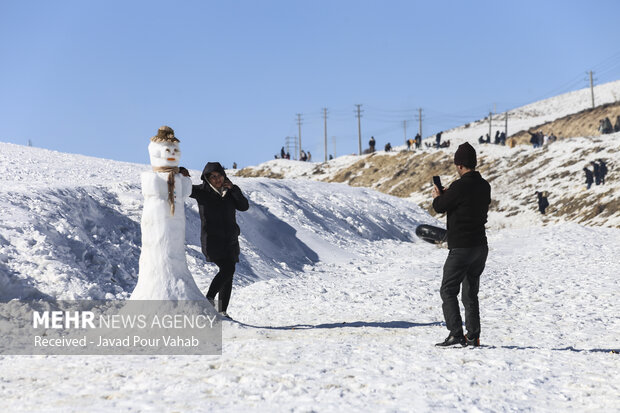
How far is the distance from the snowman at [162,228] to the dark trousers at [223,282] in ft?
1.60

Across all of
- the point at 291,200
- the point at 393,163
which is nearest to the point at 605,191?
the point at 291,200

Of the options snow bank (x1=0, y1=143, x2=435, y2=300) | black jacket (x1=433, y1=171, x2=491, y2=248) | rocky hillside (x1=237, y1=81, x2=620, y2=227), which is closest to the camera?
black jacket (x1=433, y1=171, x2=491, y2=248)

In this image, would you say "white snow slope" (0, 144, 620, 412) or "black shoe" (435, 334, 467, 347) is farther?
"black shoe" (435, 334, 467, 347)

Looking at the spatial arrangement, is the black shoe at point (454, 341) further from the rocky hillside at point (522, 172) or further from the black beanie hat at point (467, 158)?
the rocky hillside at point (522, 172)

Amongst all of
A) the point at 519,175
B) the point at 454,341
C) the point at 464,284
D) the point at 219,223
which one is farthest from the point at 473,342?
the point at 519,175

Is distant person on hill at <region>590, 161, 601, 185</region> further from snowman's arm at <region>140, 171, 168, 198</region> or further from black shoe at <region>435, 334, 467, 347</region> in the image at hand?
snowman's arm at <region>140, 171, 168, 198</region>

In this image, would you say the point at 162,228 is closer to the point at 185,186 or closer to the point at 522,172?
the point at 185,186

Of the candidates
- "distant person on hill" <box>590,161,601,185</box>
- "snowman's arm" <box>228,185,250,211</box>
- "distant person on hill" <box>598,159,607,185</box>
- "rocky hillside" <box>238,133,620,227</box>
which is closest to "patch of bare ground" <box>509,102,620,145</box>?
"rocky hillside" <box>238,133,620,227</box>

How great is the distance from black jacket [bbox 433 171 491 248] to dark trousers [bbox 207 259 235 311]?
2666mm

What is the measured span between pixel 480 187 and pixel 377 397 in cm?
248

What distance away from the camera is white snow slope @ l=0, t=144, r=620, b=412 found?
4828 mm

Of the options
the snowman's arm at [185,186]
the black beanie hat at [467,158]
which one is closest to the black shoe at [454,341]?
the black beanie hat at [467,158]

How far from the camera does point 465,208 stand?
6.35m

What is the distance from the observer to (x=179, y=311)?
23.9 feet
